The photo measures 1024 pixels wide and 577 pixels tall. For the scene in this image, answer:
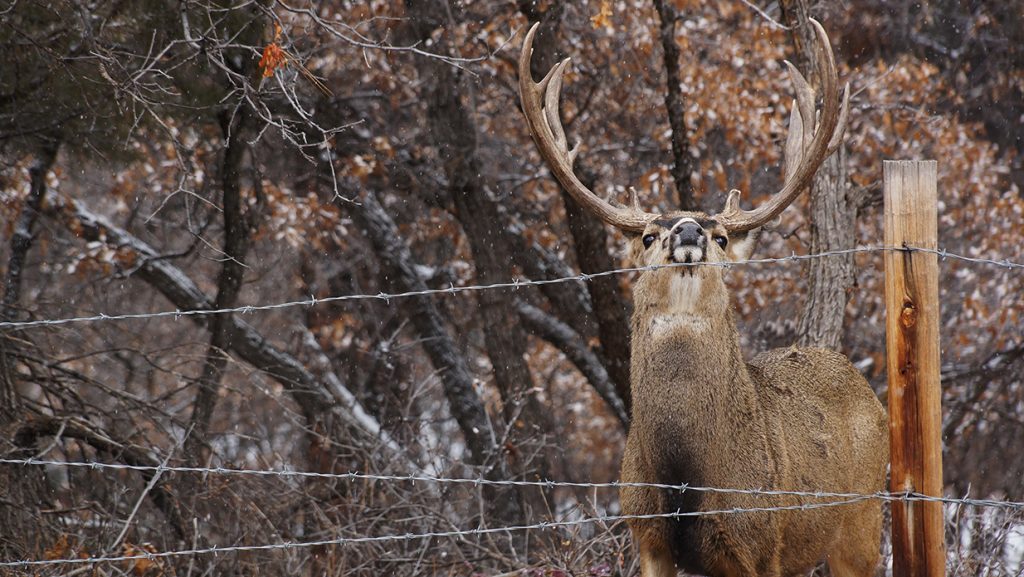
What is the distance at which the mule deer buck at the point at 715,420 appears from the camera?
215 inches

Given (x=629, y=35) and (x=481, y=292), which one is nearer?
(x=481, y=292)

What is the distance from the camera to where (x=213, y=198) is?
38.5 feet

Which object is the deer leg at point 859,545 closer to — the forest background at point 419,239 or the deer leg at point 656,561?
the forest background at point 419,239

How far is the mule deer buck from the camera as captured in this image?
5.46 m

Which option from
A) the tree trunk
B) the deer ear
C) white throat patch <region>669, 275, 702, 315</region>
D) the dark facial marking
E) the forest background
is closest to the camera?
white throat patch <region>669, 275, 702, 315</region>

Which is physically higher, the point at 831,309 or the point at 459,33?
the point at 459,33

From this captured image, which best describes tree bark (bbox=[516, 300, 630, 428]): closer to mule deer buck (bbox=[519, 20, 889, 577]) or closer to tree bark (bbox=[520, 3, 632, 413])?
tree bark (bbox=[520, 3, 632, 413])

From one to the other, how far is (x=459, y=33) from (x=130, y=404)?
5.13 m

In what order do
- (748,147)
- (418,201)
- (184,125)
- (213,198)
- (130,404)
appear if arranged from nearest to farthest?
(130,404) → (184,125) → (213,198) → (748,147) → (418,201)

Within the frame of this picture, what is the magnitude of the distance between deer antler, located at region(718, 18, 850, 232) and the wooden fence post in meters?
1.28

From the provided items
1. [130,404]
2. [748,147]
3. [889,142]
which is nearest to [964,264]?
[889,142]

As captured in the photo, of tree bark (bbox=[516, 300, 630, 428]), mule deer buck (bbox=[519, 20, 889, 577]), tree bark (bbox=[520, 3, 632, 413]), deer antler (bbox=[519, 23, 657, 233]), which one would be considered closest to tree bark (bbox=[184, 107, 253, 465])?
tree bark (bbox=[520, 3, 632, 413])

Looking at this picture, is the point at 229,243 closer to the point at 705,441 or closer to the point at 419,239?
the point at 419,239

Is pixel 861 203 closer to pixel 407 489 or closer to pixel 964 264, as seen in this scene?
pixel 407 489
